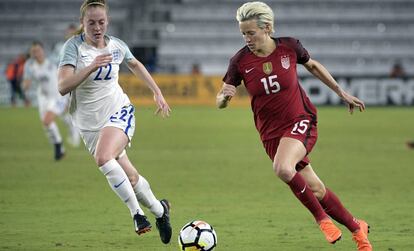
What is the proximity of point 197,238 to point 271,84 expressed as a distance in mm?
1383

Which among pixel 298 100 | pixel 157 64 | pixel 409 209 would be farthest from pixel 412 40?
pixel 298 100

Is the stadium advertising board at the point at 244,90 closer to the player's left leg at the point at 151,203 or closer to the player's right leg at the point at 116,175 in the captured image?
the player's left leg at the point at 151,203

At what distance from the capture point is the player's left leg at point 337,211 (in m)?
7.47

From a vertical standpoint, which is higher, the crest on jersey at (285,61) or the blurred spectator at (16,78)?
the crest on jersey at (285,61)

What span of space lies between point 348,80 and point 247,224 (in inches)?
917

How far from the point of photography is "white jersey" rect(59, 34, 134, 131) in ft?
26.6

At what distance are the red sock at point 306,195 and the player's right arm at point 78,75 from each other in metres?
1.81

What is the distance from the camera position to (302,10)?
39.2 metres

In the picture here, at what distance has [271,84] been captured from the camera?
761cm

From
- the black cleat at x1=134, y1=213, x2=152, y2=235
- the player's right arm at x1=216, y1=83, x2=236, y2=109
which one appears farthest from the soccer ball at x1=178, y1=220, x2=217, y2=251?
the player's right arm at x1=216, y1=83, x2=236, y2=109

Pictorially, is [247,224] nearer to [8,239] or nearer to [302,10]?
[8,239]

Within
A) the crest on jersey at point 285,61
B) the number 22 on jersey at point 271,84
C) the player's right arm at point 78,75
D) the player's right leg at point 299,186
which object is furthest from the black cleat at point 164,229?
the crest on jersey at point 285,61

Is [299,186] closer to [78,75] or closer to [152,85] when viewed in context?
[152,85]

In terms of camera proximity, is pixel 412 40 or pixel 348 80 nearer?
pixel 348 80
